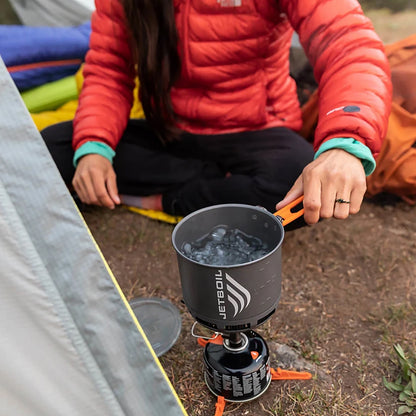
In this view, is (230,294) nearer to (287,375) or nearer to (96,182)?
(287,375)

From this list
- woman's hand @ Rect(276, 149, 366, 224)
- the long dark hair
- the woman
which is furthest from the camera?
the long dark hair

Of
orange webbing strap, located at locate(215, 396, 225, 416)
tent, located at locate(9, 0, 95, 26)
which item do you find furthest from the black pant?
tent, located at locate(9, 0, 95, 26)

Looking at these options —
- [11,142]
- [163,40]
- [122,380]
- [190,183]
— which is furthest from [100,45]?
[122,380]

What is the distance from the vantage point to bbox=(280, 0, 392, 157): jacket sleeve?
0.99 metres

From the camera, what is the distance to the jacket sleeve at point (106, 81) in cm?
144

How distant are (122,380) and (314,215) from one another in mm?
457

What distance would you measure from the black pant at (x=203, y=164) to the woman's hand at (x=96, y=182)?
29cm

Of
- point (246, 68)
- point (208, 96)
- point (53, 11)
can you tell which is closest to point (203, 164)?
point (208, 96)

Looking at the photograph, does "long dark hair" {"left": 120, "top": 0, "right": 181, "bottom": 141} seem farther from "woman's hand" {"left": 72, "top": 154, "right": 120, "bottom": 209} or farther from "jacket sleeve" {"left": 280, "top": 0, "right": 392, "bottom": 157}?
"jacket sleeve" {"left": 280, "top": 0, "right": 392, "bottom": 157}

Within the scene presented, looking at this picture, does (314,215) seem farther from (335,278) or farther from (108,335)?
(335,278)

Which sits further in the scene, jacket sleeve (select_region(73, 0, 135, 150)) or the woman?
jacket sleeve (select_region(73, 0, 135, 150))

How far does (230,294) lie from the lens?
80 centimetres

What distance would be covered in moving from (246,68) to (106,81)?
0.48m

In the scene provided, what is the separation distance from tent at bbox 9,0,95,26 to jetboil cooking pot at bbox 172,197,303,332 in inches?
86.2
